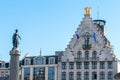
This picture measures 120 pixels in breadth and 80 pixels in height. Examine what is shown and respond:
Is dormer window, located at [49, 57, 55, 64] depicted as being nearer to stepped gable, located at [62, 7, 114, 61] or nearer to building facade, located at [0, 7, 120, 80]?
building facade, located at [0, 7, 120, 80]

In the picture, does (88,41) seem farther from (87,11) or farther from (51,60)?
(51,60)

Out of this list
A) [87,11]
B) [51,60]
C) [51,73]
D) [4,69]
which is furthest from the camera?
[4,69]

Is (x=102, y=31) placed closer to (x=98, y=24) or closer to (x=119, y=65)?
(x=98, y=24)

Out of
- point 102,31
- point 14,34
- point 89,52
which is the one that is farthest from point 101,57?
point 14,34

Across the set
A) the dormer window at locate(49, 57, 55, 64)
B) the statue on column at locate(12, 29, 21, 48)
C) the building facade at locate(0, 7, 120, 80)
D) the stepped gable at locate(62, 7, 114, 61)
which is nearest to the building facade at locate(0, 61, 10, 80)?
the building facade at locate(0, 7, 120, 80)

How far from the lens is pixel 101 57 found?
97.4 metres

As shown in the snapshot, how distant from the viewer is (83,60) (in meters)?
97.9

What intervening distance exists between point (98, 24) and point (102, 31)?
2212 millimetres

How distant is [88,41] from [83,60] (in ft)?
14.9

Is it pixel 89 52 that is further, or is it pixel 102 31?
pixel 102 31

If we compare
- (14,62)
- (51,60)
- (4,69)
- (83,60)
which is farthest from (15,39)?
(4,69)

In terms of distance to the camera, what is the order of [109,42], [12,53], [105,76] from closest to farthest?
[12,53] < [105,76] < [109,42]

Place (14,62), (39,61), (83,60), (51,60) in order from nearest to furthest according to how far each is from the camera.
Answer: (14,62) → (83,60) → (51,60) → (39,61)

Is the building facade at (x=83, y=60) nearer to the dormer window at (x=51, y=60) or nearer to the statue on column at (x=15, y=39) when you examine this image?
the dormer window at (x=51, y=60)
